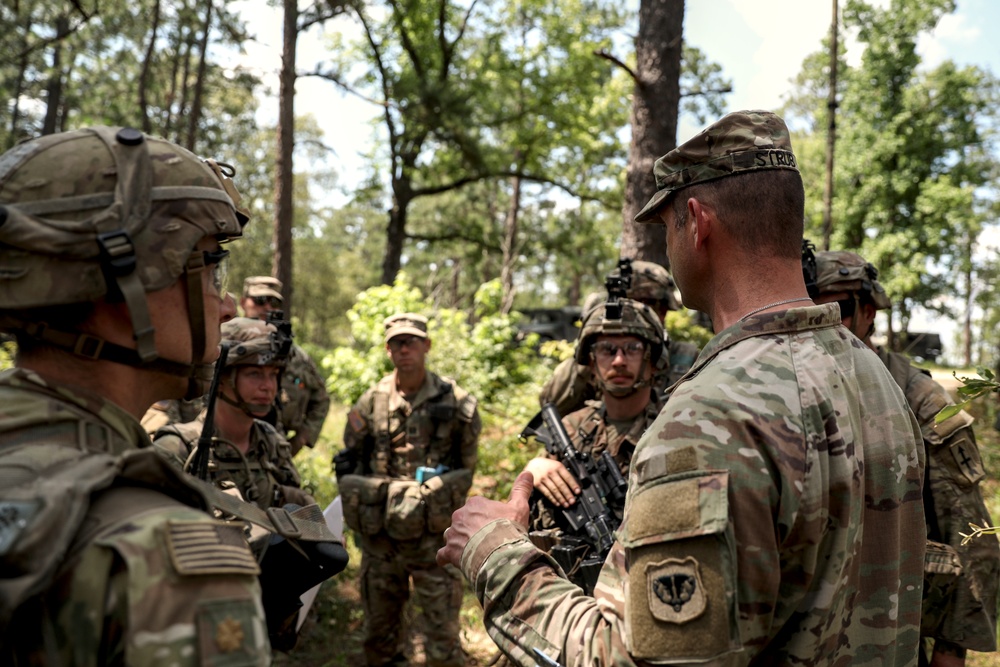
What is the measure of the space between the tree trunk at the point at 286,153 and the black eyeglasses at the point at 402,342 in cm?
589

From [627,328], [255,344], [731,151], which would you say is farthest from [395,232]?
[731,151]

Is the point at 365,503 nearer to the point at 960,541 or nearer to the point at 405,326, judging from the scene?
the point at 405,326

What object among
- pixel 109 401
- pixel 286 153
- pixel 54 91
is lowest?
pixel 109 401

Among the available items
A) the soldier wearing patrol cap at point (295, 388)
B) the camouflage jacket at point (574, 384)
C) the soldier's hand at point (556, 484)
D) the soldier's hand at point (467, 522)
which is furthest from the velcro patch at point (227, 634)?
the soldier wearing patrol cap at point (295, 388)

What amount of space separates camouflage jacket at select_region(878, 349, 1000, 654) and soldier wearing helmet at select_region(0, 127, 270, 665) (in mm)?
3057

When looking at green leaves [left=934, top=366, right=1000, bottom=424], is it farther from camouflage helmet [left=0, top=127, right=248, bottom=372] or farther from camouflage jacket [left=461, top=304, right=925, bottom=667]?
camouflage helmet [left=0, top=127, right=248, bottom=372]

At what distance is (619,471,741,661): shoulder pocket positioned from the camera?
142cm

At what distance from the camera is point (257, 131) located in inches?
1238

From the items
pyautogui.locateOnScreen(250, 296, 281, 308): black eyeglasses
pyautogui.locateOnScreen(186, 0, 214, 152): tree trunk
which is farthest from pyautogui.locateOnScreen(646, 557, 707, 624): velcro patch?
pyautogui.locateOnScreen(186, 0, 214, 152): tree trunk

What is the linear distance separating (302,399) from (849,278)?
5.01 metres

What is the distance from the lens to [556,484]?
3.27m

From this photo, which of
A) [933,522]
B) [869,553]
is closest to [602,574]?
[869,553]

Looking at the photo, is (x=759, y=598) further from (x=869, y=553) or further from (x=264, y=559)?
(x=264, y=559)

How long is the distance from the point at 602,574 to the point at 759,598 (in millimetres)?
373
